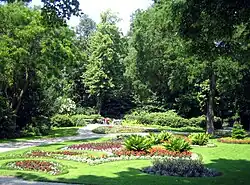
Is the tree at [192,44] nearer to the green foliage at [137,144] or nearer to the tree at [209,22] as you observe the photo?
the tree at [209,22]

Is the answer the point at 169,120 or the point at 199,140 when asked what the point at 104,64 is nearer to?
the point at 169,120

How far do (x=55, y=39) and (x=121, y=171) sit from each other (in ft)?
51.7

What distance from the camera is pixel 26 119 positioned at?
32.8 m

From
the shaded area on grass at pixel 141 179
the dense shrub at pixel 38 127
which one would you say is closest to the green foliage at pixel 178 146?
the shaded area on grass at pixel 141 179

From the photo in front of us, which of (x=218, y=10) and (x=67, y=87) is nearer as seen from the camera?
(x=218, y=10)

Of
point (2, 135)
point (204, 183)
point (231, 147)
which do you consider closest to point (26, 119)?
point (2, 135)

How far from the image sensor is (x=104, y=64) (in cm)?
6053

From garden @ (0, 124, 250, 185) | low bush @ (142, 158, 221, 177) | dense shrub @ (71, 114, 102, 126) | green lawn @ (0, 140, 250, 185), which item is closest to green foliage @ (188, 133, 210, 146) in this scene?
garden @ (0, 124, 250, 185)

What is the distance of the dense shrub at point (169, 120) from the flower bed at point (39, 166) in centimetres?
3212

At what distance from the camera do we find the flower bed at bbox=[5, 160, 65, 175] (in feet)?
46.4

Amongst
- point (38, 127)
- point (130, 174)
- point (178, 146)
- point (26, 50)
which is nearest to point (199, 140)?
point (178, 146)

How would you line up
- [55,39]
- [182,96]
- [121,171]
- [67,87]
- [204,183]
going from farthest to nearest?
1. [67,87]
2. [182,96]
3. [55,39]
4. [121,171]
5. [204,183]

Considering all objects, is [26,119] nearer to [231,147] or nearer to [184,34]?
[231,147]

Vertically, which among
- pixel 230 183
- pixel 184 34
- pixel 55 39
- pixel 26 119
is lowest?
pixel 230 183
